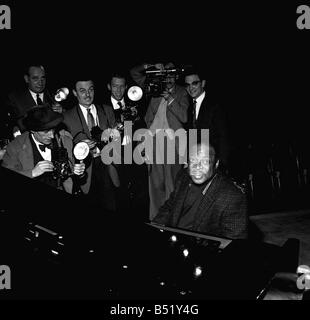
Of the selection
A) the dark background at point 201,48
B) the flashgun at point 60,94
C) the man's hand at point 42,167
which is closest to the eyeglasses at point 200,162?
the man's hand at point 42,167

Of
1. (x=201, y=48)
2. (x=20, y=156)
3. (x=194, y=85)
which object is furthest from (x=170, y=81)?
(x=20, y=156)

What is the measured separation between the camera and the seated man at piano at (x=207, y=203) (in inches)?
107

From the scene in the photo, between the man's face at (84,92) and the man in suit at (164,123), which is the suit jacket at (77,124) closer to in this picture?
the man's face at (84,92)

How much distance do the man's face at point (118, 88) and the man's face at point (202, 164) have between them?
6.80ft

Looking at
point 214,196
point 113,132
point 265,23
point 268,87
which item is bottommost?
point 214,196

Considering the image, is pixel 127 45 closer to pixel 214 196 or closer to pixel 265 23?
pixel 265 23

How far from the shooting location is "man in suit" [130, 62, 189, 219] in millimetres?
4672

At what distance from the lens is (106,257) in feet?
6.19

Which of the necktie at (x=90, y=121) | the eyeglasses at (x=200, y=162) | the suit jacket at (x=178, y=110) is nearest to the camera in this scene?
the eyeglasses at (x=200, y=162)

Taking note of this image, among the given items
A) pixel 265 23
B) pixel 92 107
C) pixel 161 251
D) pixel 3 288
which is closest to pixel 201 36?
pixel 265 23

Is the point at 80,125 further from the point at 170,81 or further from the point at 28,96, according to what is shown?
the point at 170,81

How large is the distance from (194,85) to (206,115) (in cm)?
41
